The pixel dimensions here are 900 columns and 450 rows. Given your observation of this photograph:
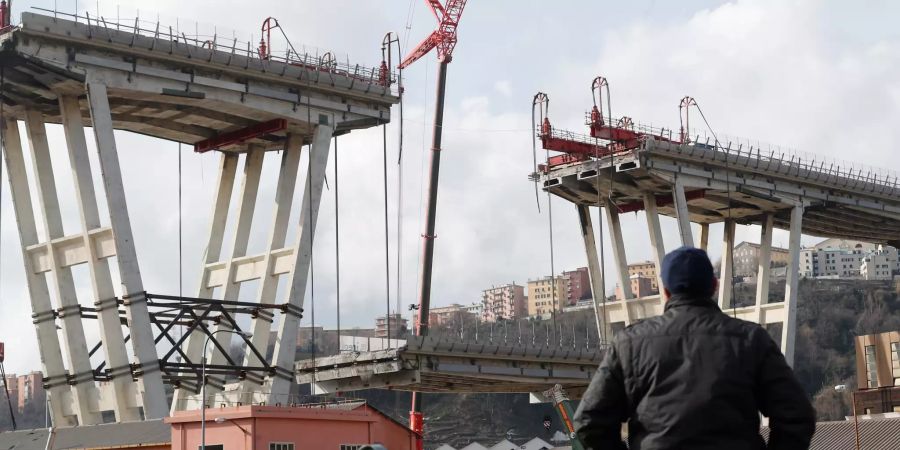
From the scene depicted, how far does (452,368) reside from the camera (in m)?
67.1

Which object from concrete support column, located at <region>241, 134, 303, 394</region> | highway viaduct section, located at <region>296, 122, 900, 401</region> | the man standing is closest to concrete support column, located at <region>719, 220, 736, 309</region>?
highway viaduct section, located at <region>296, 122, 900, 401</region>

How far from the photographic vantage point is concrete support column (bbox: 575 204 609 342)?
280 feet

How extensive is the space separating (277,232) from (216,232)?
12.7ft

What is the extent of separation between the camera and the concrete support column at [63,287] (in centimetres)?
5350

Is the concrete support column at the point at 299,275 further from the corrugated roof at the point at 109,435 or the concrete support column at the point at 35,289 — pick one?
the concrete support column at the point at 35,289

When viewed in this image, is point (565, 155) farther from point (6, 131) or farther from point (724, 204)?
point (6, 131)

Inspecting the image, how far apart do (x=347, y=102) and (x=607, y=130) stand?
70.2ft

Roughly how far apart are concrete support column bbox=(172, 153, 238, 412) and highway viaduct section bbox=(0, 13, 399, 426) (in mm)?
55

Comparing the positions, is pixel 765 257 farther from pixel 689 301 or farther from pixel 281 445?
pixel 689 301

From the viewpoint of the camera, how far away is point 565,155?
8119 centimetres

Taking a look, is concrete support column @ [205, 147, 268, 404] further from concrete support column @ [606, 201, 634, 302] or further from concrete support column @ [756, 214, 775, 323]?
concrete support column @ [756, 214, 775, 323]

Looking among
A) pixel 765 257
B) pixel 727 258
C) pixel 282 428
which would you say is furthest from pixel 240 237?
pixel 765 257

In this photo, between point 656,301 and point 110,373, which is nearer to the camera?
point 110,373

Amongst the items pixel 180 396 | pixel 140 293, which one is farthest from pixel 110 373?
pixel 180 396
